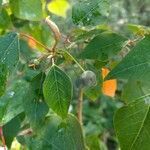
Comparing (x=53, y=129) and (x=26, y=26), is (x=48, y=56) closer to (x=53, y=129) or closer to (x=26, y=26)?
(x=53, y=129)

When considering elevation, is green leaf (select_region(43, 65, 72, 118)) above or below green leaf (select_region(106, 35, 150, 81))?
below

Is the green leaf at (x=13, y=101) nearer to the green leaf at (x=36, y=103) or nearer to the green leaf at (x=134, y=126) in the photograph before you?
the green leaf at (x=36, y=103)

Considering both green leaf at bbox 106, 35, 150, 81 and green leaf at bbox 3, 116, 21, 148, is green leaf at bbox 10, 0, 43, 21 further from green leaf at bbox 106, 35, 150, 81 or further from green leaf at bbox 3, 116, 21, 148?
green leaf at bbox 3, 116, 21, 148

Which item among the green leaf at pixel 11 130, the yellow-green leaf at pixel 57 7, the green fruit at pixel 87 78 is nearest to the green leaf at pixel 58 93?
the green fruit at pixel 87 78

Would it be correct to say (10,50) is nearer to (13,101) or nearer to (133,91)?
(13,101)

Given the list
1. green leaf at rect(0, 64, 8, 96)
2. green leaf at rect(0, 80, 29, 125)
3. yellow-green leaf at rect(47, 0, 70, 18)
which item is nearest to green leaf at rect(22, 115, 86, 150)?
green leaf at rect(0, 80, 29, 125)
